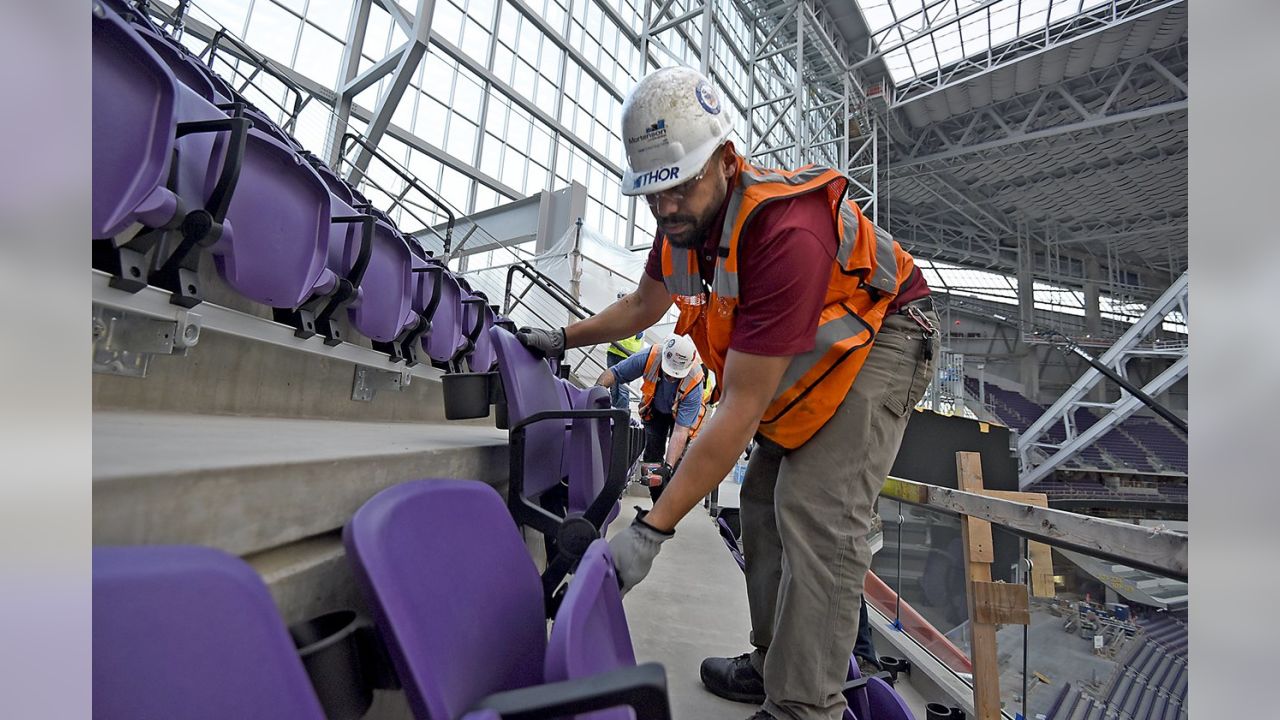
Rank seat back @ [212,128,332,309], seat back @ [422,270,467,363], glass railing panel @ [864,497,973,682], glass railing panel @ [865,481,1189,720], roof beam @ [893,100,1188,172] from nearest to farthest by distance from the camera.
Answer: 1. seat back @ [212,128,332,309]
2. seat back @ [422,270,467,363]
3. glass railing panel @ [865,481,1189,720]
4. glass railing panel @ [864,497,973,682]
5. roof beam @ [893,100,1188,172]

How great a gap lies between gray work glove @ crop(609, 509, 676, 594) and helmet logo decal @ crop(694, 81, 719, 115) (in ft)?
2.71

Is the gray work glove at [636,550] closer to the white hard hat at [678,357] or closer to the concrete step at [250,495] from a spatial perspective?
the concrete step at [250,495]

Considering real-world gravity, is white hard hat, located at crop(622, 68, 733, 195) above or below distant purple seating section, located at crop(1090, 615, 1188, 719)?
above

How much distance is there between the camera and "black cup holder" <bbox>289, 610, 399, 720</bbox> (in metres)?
0.57

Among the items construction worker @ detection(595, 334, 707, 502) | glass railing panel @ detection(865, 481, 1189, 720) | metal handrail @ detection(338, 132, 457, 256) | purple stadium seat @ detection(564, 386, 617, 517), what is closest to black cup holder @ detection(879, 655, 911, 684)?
purple stadium seat @ detection(564, 386, 617, 517)

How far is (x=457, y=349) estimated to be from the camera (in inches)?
114

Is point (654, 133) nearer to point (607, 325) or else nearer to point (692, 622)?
point (607, 325)

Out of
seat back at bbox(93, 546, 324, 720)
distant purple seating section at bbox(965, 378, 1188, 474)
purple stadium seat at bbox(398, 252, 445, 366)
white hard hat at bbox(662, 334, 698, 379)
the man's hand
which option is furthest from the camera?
distant purple seating section at bbox(965, 378, 1188, 474)

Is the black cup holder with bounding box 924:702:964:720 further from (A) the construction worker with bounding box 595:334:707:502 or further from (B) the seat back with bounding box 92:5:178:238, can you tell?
(B) the seat back with bounding box 92:5:178:238

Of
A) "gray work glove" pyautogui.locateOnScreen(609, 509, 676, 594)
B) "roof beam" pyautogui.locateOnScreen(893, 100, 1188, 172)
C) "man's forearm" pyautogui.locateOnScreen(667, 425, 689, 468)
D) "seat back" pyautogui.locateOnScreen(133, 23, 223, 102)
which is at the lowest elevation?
"man's forearm" pyautogui.locateOnScreen(667, 425, 689, 468)

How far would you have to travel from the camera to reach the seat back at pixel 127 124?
3.48 ft

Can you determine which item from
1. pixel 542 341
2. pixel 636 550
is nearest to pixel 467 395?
pixel 542 341

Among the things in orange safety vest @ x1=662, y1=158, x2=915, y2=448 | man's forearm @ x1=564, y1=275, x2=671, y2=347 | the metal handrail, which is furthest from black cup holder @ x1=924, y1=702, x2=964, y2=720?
the metal handrail

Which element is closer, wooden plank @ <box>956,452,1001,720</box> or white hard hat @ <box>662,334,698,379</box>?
wooden plank @ <box>956,452,1001,720</box>
